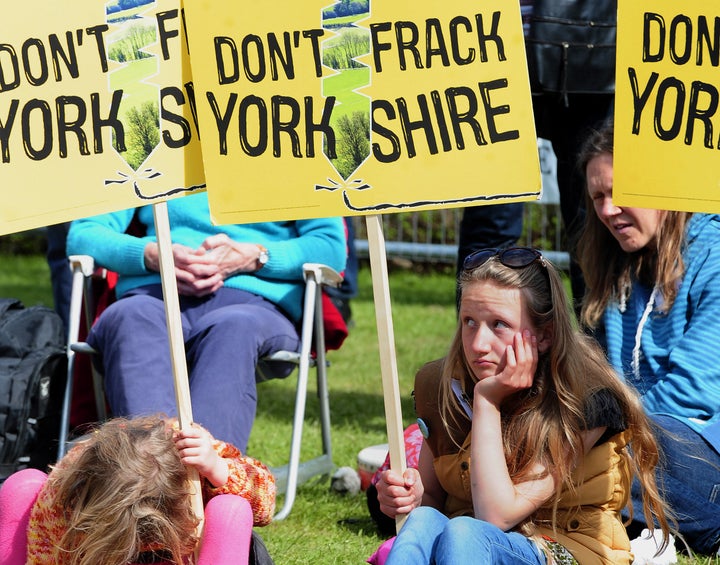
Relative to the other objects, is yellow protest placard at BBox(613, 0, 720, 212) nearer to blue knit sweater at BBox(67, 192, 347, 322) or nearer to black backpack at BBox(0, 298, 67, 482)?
blue knit sweater at BBox(67, 192, 347, 322)

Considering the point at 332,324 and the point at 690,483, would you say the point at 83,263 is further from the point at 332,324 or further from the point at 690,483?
the point at 690,483

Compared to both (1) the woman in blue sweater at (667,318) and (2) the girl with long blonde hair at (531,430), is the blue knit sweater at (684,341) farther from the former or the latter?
(2) the girl with long blonde hair at (531,430)

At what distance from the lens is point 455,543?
7.86 ft

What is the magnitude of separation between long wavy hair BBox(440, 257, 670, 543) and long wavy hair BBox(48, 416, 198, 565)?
0.67 metres

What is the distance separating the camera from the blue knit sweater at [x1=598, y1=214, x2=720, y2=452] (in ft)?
10.5

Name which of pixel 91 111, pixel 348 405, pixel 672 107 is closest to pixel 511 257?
pixel 672 107

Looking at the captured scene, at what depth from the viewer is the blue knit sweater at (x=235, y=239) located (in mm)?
3920

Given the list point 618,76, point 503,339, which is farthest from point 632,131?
point 503,339

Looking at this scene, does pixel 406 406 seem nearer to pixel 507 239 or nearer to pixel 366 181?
pixel 507 239

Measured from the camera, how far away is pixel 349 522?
3.72m

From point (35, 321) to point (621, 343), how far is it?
2090mm

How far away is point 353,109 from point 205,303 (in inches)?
56.3

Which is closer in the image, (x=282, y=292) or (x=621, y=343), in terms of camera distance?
(x=621, y=343)

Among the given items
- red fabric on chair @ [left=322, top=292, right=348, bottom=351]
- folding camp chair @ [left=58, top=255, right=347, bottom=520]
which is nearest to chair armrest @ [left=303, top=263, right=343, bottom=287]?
folding camp chair @ [left=58, top=255, right=347, bottom=520]
